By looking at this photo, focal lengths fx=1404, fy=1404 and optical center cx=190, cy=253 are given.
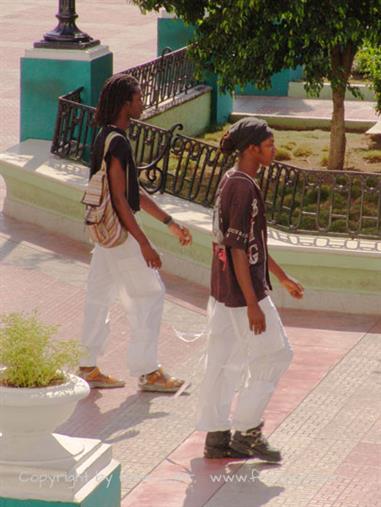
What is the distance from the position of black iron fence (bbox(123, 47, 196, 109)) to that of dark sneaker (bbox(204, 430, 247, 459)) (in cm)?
754

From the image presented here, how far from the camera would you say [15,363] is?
20.3 feet

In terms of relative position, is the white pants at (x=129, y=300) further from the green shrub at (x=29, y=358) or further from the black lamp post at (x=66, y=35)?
the black lamp post at (x=66, y=35)

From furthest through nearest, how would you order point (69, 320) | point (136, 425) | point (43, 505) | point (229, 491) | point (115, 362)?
point (69, 320), point (115, 362), point (136, 425), point (229, 491), point (43, 505)

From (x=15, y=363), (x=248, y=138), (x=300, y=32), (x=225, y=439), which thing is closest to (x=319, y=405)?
(x=225, y=439)

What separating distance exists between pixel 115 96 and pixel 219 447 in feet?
7.23

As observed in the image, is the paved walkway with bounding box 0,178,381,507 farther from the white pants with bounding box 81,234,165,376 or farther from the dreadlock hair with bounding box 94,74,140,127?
the dreadlock hair with bounding box 94,74,140,127

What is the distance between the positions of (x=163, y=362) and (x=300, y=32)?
4.47 m

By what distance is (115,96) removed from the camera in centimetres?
833

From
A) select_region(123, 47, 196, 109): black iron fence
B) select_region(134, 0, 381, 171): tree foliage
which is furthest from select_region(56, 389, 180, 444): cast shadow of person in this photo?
select_region(123, 47, 196, 109): black iron fence

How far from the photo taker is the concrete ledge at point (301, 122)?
656 inches

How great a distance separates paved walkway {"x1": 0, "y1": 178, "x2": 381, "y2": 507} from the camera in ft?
23.6

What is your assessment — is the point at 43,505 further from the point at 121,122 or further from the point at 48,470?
the point at 121,122

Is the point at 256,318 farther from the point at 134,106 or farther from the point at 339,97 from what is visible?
the point at 339,97

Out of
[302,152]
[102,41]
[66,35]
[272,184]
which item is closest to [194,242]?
[272,184]
